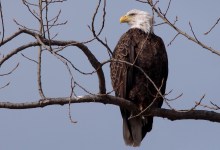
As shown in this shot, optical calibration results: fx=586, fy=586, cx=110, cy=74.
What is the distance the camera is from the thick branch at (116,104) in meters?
5.43

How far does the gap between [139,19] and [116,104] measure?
2.24m

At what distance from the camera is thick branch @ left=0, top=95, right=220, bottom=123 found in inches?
214

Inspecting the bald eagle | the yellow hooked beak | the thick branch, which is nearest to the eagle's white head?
the yellow hooked beak

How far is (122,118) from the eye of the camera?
7.68 m

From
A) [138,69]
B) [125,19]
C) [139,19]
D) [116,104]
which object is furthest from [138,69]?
[116,104]

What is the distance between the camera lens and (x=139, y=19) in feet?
26.0

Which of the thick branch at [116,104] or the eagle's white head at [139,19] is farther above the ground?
the eagle's white head at [139,19]

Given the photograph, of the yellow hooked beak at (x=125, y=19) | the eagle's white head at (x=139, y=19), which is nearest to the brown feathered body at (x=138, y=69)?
the eagle's white head at (x=139, y=19)

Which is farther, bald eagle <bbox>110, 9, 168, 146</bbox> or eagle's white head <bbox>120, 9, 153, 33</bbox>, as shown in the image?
eagle's white head <bbox>120, 9, 153, 33</bbox>

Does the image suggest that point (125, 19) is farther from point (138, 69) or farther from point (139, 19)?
point (138, 69)

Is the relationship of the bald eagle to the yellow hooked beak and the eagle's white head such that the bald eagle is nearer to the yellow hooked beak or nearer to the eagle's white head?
the eagle's white head

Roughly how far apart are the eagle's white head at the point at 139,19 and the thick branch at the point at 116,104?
1.40 meters

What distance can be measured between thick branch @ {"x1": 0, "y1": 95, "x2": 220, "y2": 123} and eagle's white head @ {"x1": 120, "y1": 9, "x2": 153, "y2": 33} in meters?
1.40

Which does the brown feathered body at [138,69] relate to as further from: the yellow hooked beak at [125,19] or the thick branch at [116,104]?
the yellow hooked beak at [125,19]
